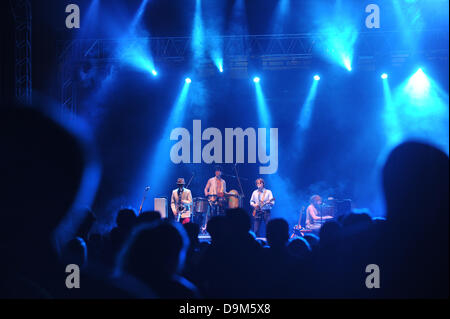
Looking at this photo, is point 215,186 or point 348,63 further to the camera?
point 215,186

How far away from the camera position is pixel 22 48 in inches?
312

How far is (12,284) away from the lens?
3.72 feet

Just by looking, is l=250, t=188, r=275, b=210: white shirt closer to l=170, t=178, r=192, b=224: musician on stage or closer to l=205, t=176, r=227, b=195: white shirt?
l=205, t=176, r=227, b=195: white shirt

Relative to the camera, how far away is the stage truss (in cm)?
993

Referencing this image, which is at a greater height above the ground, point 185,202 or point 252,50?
point 252,50

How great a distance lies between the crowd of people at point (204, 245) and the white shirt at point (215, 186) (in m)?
6.49

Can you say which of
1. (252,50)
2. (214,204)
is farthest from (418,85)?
(214,204)

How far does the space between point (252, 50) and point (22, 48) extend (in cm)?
552

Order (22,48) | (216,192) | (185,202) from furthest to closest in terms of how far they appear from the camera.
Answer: (216,192), (185,202), (22,48)

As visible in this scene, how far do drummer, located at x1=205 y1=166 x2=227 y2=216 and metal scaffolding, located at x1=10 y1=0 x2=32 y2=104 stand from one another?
16.2 ft

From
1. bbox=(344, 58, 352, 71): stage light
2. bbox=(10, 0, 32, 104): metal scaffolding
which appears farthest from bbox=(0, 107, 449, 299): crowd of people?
bbox=(344, 58, 352, 71): stage light

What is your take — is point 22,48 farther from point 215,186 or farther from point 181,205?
point 215,186

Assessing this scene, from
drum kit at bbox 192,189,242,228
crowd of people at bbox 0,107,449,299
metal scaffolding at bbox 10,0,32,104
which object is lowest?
crowd of people at bbox 0,107,449,299

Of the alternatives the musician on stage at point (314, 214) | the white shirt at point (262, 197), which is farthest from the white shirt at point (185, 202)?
the musician on stage at point (314, 214)
